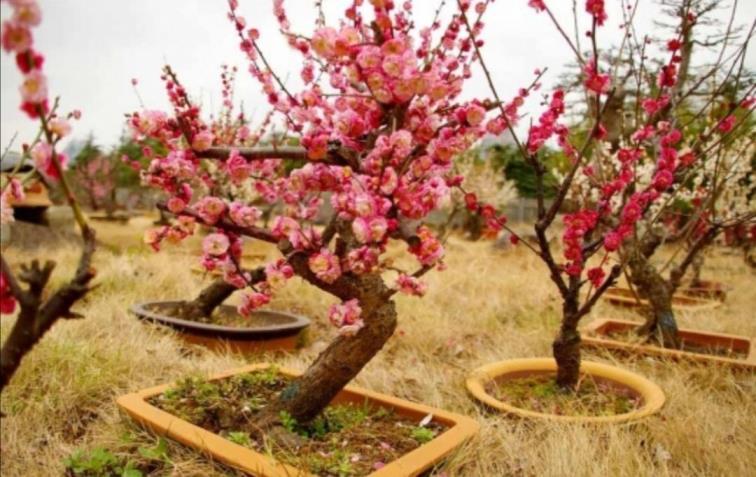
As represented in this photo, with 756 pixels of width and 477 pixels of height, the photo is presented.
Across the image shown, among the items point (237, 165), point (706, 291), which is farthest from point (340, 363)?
point (706, 291)

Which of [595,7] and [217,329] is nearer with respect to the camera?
[595,7]

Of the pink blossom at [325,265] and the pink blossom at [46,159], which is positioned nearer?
the pink blossom at [46,159]

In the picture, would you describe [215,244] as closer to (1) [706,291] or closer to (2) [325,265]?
(2) [325,265]

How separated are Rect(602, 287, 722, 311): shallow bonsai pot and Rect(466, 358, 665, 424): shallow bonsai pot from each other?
1.93m

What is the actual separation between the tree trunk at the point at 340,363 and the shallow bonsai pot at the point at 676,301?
10.0ft

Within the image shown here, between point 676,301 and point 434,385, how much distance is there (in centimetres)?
297

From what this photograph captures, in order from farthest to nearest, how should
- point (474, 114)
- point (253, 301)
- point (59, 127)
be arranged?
point (253, 301) → point (474, 114) → point (59, 127)

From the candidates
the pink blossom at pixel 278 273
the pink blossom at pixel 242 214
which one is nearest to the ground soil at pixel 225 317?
the pink blossom at pixel 278 273

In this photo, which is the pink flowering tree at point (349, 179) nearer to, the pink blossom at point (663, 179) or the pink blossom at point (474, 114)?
Result: the pink blossom at point (474, 114)

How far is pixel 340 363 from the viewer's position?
1.67m

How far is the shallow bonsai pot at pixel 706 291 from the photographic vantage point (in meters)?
5.14

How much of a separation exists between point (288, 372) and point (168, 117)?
42.5 inches

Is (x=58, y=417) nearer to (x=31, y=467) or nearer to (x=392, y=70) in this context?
(x=31, y=467)

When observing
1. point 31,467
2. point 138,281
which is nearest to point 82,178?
point 138,281
